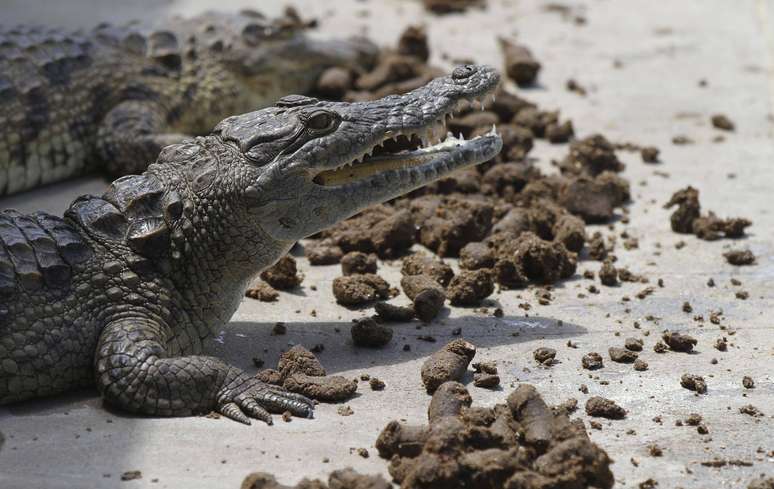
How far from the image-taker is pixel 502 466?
3.97m

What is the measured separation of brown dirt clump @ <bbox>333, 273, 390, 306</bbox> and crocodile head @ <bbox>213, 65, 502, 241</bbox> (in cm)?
64

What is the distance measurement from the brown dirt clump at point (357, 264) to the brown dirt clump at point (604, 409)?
179 cm

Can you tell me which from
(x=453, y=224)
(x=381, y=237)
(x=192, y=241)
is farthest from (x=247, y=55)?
(x=192, y=241)

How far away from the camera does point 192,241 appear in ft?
16.5

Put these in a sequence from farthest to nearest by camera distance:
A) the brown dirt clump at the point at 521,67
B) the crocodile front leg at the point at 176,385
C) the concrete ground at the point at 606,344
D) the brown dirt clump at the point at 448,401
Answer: the brown dirt clump at the point at 521,67 → the crocodile front leg at the point at 176,385 → the brown dirt clump at the point at 448,401 → the concrete ground at the point at 606,344

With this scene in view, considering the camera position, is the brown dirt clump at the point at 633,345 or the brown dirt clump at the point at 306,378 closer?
the brown dirt clump at the point at 306,378

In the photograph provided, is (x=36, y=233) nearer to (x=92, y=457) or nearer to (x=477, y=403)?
(x=92, y=457)

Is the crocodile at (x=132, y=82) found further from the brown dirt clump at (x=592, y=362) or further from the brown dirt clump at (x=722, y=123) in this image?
the brown dirt clump at (x=592, y=362)

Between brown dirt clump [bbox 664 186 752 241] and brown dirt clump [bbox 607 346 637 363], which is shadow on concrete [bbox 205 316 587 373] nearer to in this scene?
brown dirt clump [bbox 607 346 637 363]

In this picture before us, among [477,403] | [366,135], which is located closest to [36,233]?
[366,135]

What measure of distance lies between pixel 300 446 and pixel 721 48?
6771 mm

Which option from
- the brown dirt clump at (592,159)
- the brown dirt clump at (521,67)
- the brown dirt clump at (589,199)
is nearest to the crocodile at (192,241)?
the brown dirt clump at (589,199)

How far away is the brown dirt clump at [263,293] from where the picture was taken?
5.89 metres

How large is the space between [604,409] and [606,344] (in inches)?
30.4
